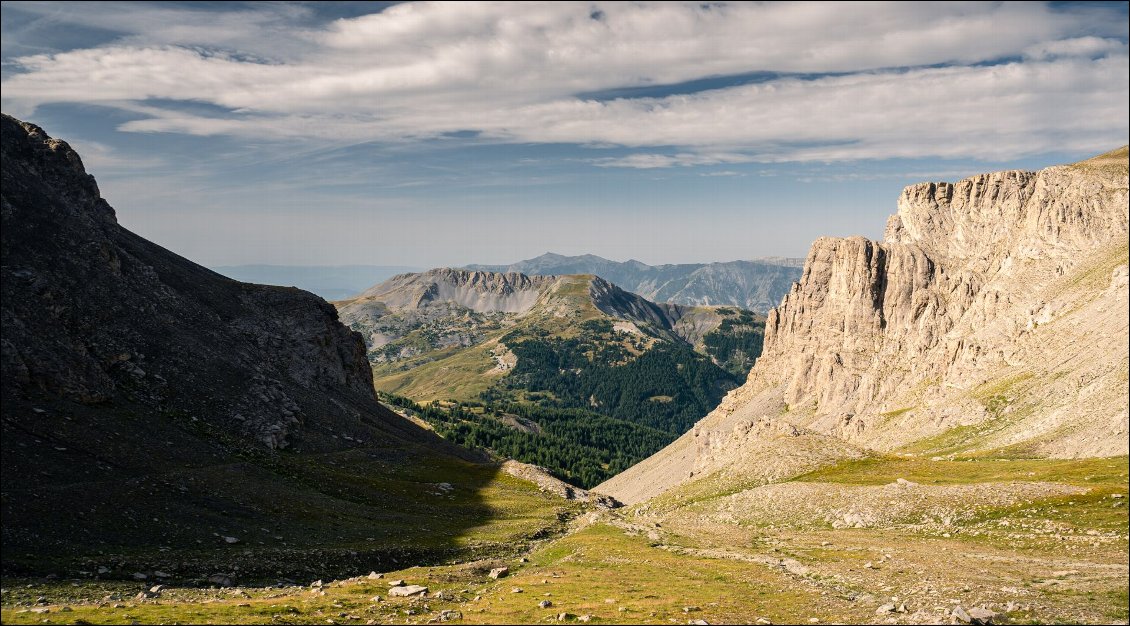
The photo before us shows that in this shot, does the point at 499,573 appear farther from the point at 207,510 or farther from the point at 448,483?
the point at 448,483

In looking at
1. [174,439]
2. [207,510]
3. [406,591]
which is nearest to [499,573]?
[406,591]

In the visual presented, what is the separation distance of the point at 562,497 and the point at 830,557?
66.2m

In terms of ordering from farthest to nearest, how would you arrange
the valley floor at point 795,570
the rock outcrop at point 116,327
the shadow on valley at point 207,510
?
1. the rock outcrop at point 116,327
2. the shadow on valley at point 207,510
3. the valley floor at point 795,570

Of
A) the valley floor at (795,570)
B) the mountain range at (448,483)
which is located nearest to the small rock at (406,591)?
the mountain range at (448,483)

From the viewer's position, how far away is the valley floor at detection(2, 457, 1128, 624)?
39531mm

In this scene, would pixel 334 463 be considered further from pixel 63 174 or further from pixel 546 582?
pixel 63 174

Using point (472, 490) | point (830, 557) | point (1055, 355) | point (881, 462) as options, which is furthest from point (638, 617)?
point (1055, 355)

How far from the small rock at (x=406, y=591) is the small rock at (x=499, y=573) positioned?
34.0 ft

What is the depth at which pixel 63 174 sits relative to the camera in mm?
113812

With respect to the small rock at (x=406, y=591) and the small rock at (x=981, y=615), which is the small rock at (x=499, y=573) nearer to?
the small rock at (x=406, y=591)

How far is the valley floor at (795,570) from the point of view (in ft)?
130

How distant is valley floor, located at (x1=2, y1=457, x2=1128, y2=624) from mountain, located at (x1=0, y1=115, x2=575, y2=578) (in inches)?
377

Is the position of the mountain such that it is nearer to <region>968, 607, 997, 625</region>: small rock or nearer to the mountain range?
the mountain range

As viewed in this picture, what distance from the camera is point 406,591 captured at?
161ft
